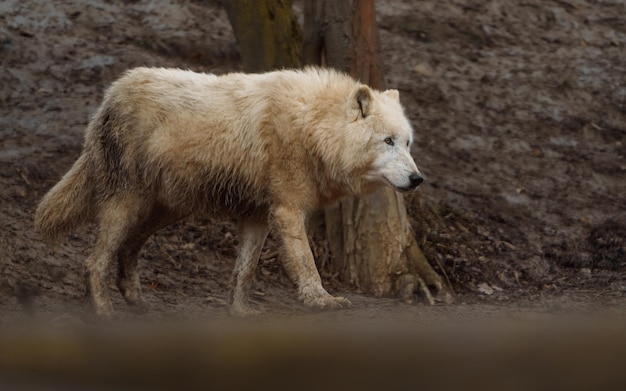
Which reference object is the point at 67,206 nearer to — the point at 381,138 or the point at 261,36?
the point at 381,138

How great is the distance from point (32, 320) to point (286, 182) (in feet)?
7.10

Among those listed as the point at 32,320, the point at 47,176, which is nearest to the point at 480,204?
the point at 47,176

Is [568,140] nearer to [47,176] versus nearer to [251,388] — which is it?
[47,176]

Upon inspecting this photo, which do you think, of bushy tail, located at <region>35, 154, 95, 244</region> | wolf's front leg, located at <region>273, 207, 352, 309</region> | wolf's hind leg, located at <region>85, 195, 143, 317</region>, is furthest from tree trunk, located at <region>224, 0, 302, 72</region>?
wolf's front leg, located at <region>273, 207, 352, 309</region>

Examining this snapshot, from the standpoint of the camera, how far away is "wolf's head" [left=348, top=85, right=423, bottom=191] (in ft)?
26.4

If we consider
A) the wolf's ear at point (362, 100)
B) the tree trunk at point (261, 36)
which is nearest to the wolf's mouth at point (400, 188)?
the wolf's ear at point (362, 100)

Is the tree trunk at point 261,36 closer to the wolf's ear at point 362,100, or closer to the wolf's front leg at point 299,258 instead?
the wolf's ear at point 362,100

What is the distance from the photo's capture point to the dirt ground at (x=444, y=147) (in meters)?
9.40

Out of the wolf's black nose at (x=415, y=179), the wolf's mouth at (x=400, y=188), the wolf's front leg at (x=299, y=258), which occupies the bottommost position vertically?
the wolf's front leg at (x=299, y=258)

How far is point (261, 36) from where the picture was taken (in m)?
10.8

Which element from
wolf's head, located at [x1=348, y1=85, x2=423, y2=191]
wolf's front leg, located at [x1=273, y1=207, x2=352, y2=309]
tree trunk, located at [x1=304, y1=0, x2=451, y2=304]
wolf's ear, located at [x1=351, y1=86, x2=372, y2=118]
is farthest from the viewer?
tree trunk, located at [x1=304, y1=0, x2=451, y2=304]

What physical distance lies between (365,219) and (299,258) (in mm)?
2037

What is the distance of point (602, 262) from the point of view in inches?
417

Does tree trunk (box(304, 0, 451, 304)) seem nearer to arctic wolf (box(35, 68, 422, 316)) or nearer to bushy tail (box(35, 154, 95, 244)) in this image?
arctic wolf (box(35, 68, 422, 316))
